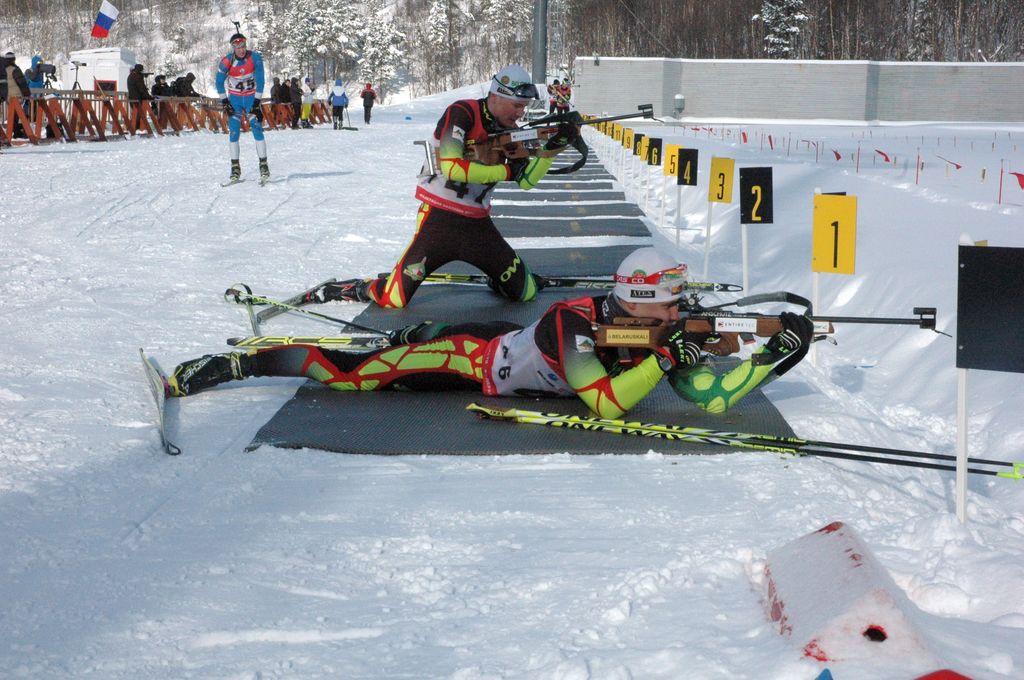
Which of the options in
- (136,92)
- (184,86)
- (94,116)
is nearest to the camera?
(94,116)

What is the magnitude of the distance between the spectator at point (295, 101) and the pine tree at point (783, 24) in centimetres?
3868

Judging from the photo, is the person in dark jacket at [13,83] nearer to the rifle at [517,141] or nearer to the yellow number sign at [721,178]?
the rifle at [517,141]

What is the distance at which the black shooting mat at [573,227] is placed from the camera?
11.5 metres

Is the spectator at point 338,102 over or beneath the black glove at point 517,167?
over

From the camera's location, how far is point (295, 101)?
31812 mm

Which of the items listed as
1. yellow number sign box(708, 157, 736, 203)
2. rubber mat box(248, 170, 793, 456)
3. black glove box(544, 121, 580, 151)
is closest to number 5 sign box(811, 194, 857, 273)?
rubber mat box(248, 170, 793, 456)

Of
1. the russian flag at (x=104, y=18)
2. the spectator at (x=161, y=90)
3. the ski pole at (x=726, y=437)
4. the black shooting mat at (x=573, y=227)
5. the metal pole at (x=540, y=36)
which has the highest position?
the metal pole at (x=540, y=36)

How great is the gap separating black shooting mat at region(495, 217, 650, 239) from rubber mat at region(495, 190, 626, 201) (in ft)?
8.25

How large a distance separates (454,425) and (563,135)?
10.7 feet

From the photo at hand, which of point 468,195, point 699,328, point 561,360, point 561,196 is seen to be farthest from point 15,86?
point 699,328

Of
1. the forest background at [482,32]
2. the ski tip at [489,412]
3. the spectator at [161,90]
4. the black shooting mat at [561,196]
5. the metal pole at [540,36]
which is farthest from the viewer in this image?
the forest background at [482,32]

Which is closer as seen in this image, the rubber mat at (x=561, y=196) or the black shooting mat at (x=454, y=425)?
the black shooting mat at (x=454, y=425)

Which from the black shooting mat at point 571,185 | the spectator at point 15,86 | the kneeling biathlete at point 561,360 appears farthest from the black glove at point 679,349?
the spectator at point 15,86

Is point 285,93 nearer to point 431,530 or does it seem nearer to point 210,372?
point 210,372
